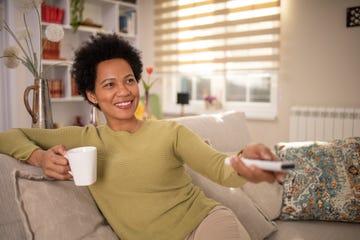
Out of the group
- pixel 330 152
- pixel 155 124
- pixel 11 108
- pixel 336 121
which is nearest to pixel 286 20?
pixel 336 121

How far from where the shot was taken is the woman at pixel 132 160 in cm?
112

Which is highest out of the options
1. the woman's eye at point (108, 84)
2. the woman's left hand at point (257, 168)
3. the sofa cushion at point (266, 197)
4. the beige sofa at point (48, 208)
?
the woman's eye at point (108, 84)

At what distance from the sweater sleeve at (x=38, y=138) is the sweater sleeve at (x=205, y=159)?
0.39 metres

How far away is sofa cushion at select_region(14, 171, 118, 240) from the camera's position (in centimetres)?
103

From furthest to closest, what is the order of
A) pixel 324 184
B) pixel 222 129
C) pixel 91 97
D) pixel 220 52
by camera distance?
pixel 220 52
pixel 222 129
pixel 324 184
pixel 91 97

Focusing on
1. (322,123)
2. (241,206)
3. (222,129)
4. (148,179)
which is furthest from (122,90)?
(322,123)

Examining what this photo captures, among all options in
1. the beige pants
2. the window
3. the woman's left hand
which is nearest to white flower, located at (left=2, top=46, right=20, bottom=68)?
the beige pants

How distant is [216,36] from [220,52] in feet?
0.61

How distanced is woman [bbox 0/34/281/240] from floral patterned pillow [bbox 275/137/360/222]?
0.61 m

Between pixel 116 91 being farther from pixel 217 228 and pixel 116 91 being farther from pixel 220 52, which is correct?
pixel 220 52

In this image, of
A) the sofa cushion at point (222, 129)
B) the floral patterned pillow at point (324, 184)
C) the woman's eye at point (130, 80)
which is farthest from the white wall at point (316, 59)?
the woman's eye at point (130, 80)

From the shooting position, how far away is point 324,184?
69.8 inches

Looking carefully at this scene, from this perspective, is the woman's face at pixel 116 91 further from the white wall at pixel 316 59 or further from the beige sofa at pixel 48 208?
the white wall at pixel 316 59

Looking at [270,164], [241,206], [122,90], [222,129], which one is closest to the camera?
[270,164]
